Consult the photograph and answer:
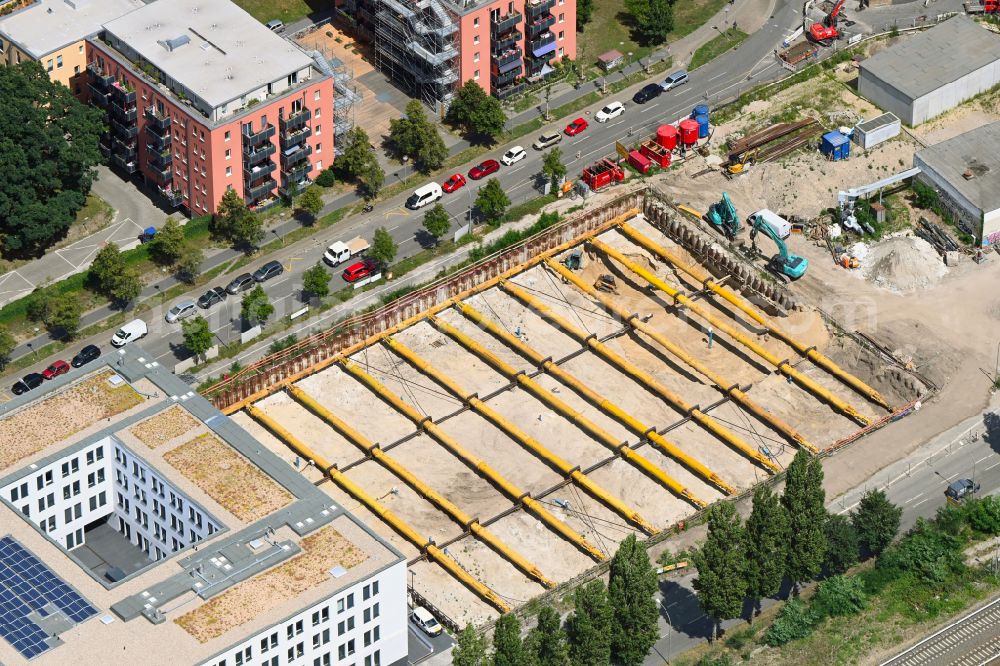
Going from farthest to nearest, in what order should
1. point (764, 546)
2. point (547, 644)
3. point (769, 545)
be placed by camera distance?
point (764, 546), point (769, 545), point (547, 644)

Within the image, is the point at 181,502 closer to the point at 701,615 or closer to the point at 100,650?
the point at 100,650

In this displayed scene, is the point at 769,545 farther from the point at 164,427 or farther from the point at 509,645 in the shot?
the point at 164,427

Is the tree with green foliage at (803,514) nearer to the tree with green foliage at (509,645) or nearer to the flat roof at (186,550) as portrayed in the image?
the tree with green foliage at (509,645)

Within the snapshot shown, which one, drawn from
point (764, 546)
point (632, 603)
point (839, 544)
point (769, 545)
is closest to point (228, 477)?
point (632, 603)

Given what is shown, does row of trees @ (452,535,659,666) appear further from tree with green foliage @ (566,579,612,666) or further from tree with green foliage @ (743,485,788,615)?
tree with green foliage @ (743,485,788,615)

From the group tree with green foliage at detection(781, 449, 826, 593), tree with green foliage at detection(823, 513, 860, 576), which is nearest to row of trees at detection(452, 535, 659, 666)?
tree with green foliage at detection(781, 449, 826, 593)

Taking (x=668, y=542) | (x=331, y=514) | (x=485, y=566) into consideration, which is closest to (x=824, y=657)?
(x=668, y=542)

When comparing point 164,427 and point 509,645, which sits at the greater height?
point 164,427

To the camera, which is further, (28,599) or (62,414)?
(62,414)
